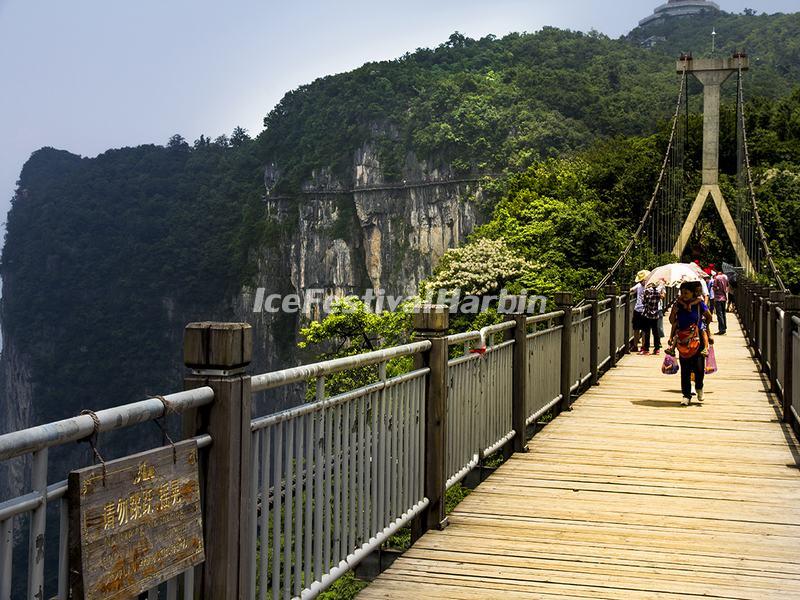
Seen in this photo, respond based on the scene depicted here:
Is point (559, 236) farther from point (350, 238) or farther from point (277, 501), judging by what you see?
point (350, 238)

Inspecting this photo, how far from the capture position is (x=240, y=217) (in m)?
115

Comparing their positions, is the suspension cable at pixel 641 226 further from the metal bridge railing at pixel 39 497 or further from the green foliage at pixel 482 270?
the metal bridge railing at pixel 39 497

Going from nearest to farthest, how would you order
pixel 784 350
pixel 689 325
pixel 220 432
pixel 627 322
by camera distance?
pixel 220 432
pixel 784 350
pixel 689 325
pixel 627 322

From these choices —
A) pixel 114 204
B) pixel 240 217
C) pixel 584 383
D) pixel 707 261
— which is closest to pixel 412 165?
pixel 240 217

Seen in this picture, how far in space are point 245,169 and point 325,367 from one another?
386ft

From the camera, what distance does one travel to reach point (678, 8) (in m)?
188

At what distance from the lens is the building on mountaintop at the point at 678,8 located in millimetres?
184500

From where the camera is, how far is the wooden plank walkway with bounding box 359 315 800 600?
4.43 m

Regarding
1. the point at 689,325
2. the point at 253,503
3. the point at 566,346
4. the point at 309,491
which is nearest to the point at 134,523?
the point at 253,503

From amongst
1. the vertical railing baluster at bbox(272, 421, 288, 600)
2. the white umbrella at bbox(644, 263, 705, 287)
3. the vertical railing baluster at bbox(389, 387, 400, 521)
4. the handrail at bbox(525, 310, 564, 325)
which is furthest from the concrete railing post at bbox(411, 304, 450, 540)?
the white umbrella at bbox(644, 263, 705, 287)

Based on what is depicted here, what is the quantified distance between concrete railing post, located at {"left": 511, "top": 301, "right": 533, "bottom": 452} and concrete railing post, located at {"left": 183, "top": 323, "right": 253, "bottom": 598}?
476 centimetres

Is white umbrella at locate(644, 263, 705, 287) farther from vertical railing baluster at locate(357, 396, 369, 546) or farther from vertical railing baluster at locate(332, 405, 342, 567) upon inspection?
vertical railing baluster at locate(332, 405, 342, 567)

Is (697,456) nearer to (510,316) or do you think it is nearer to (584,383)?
(510,316)

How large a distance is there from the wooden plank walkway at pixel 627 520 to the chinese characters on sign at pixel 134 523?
185 cm
